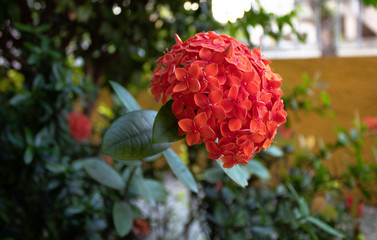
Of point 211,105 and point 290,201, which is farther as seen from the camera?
point 290,201

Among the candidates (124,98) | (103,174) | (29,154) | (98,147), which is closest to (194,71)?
(124,98)

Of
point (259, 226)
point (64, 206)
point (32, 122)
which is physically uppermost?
point (32, 122)

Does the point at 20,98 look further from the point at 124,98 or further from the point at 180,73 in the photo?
the point at 180,73

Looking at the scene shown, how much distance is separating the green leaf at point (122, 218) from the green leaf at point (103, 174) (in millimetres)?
66

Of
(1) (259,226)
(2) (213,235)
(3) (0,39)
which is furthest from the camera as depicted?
(3) (0,39)

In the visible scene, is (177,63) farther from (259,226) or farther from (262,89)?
(259,226)

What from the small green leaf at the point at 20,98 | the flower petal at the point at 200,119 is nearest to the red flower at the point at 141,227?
the small green leaf at the point at 20,98

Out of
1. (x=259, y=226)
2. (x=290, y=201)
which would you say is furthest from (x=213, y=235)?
(x=290, y=201)

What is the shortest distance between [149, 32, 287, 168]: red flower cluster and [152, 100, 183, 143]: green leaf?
0.01 metres

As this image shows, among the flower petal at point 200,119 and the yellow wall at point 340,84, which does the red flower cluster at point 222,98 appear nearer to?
the flower petal at point 200,119

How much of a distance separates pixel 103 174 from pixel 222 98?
1.80 feet

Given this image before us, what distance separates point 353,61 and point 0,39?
2.99 meters

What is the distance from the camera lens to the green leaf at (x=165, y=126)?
1.69 ft

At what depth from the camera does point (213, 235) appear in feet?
4.30
